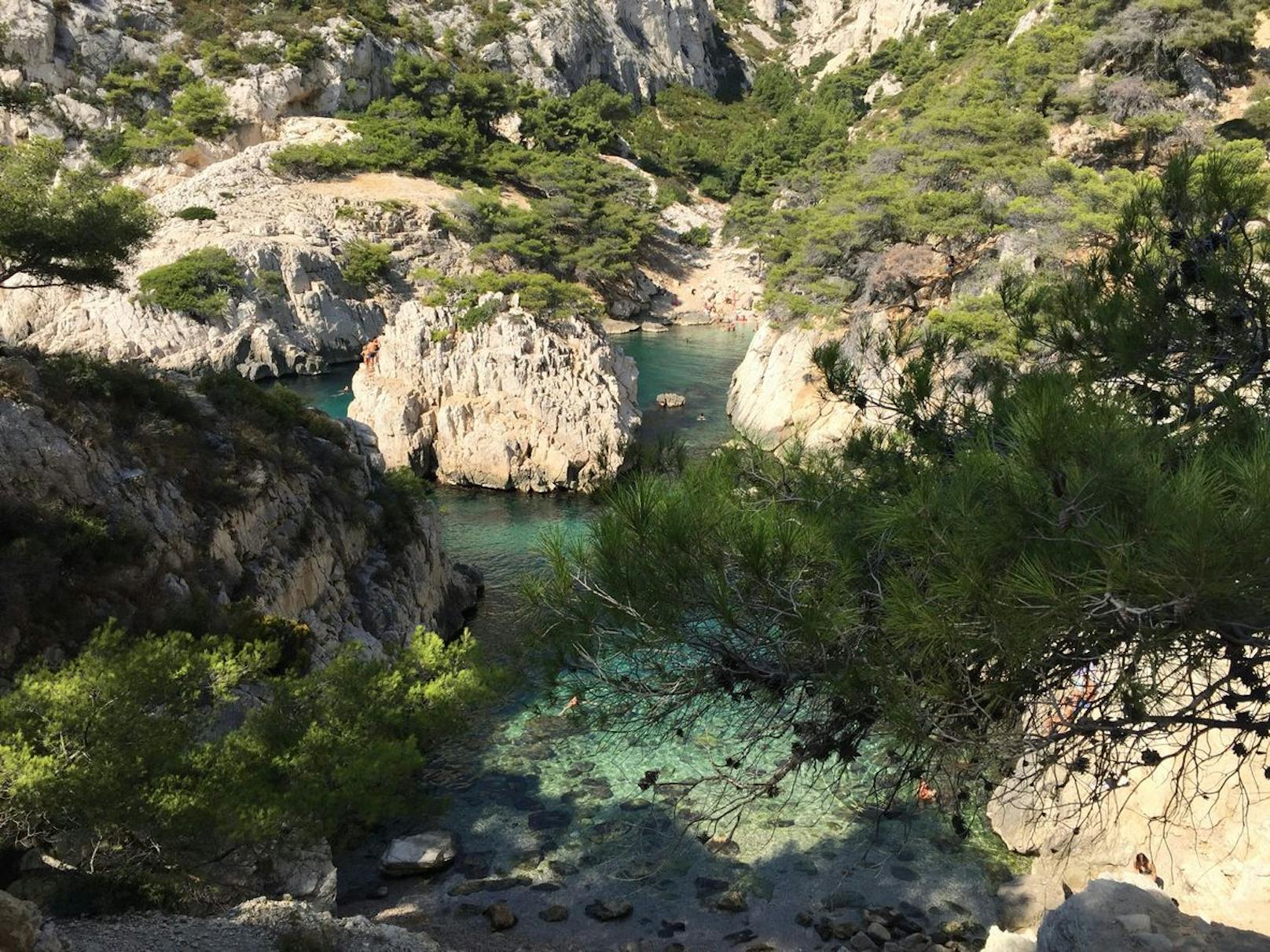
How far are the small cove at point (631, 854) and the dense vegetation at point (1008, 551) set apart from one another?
11.9 ft

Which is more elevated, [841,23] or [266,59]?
[841,23]

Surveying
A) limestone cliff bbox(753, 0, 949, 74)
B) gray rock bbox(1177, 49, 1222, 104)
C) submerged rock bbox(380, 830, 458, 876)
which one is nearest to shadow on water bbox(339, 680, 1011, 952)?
submerged rock bbox(380, 830, 458, 876)

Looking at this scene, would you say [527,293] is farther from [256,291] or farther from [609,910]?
[609,910]

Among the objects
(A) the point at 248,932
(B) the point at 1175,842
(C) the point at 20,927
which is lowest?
(A) the point at 248,932

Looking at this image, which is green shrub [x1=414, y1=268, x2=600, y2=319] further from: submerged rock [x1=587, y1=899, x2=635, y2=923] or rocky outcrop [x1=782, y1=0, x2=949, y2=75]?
rocky outcrop [x1=782, y1=0, x2=949, y2=75]

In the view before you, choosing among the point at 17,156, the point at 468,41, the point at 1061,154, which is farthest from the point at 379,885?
the point at 468,41

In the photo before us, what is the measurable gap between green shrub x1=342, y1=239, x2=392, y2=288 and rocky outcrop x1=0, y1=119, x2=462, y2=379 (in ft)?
1.53

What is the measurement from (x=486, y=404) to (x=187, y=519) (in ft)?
46.0

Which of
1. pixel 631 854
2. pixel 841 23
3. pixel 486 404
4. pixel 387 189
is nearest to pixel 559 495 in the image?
pixel 486 404

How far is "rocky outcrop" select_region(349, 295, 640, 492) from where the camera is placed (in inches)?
942

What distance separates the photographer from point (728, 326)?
168ft

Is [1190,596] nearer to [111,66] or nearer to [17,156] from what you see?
[17,156]

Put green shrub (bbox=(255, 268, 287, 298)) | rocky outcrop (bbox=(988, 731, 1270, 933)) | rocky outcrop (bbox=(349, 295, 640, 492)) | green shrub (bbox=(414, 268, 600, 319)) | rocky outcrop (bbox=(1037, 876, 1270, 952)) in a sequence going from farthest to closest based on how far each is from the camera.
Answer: green shrub (bbox=(255, 268, 287, 298))
green shrub (bbox=(414, 268, 600, 319))
rocky outcrop (bbox=(349, 295, 640, 492))
rocky outcrop (bbox=(988, 731, 1270, 933))
rocky outcrop (bbox=(1037, 876, 1270, 952))

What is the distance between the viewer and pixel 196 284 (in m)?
35.4
